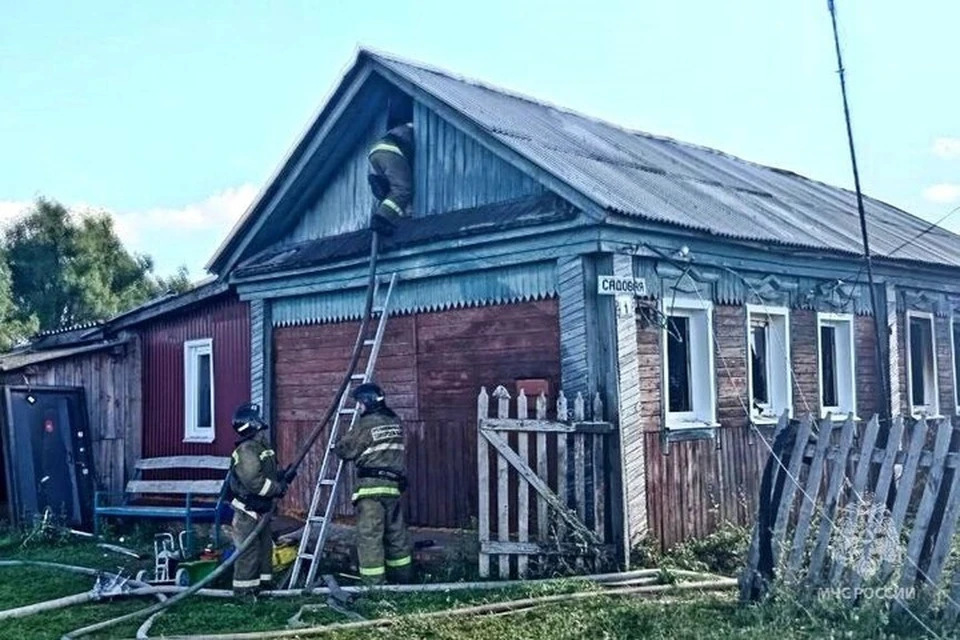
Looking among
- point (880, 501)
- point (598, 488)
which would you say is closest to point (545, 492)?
point (598, 488)

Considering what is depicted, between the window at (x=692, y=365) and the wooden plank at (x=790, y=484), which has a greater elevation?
the window at (x=692, y=365)

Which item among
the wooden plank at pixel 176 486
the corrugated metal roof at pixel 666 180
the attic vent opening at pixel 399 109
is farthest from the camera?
the wooden plank at pixel 176 486

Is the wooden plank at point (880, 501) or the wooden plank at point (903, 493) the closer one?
the wooden plank at point (903, 493)

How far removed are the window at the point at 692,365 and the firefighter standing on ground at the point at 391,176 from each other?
323 centimetres

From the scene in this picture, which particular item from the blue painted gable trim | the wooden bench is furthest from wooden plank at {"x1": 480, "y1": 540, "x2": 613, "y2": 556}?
the wooden bench

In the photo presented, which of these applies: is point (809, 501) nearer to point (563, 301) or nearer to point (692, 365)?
point (563, 301)

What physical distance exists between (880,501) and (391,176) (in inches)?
248

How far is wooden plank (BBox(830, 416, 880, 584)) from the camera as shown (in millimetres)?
6758

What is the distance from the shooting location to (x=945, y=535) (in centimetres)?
637

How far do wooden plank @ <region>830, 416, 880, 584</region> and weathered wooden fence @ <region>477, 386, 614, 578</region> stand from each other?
2.39 meters

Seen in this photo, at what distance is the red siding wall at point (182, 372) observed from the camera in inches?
519

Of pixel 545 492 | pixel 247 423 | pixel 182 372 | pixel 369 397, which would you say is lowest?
pixel 545 492

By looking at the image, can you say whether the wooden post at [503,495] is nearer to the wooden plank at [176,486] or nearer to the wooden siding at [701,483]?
the wooden siding at [701,483]

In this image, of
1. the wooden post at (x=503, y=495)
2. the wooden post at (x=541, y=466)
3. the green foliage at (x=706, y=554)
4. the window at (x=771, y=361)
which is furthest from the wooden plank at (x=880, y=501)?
the window at (x=771, y=361)
